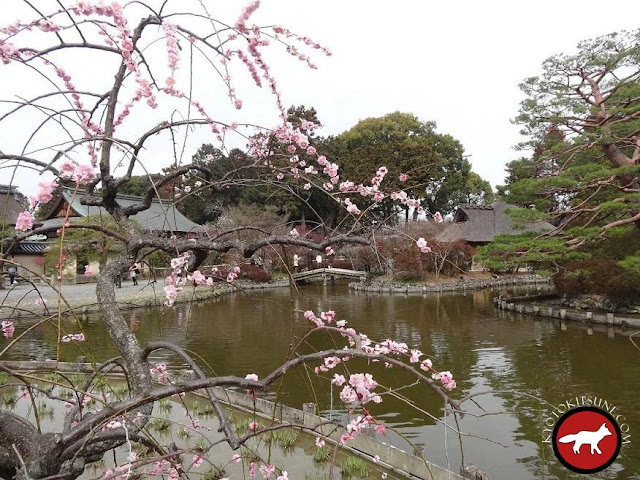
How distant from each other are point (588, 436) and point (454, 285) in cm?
1808

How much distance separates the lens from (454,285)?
64.6ft

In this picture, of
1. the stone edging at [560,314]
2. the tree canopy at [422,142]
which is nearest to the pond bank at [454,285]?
the stone edging at [560,314]

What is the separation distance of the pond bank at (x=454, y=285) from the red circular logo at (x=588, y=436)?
55.0 ft

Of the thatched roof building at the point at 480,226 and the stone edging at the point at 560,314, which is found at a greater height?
the thatched roof building at the point at 480,226

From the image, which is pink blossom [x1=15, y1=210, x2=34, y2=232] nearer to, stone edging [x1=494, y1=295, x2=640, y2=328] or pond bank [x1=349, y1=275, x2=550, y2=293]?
stone edging [x1=494, y1=295, x2=640, y2=328]

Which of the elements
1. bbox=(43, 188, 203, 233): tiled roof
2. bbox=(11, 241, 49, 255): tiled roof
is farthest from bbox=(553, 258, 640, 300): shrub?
bbox=(11, 241, 49, 255): tiled roof

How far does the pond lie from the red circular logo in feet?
1.03

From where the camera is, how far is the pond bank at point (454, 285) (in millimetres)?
19025

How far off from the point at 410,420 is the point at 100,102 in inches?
177

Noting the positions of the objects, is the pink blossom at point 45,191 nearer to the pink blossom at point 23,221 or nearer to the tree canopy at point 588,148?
the pink blossom at point 23,221

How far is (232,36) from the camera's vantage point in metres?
1.99

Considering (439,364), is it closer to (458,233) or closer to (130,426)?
(130,426)

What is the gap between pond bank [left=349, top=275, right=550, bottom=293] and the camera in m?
19.0

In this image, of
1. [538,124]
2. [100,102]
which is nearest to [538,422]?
[100,102]
